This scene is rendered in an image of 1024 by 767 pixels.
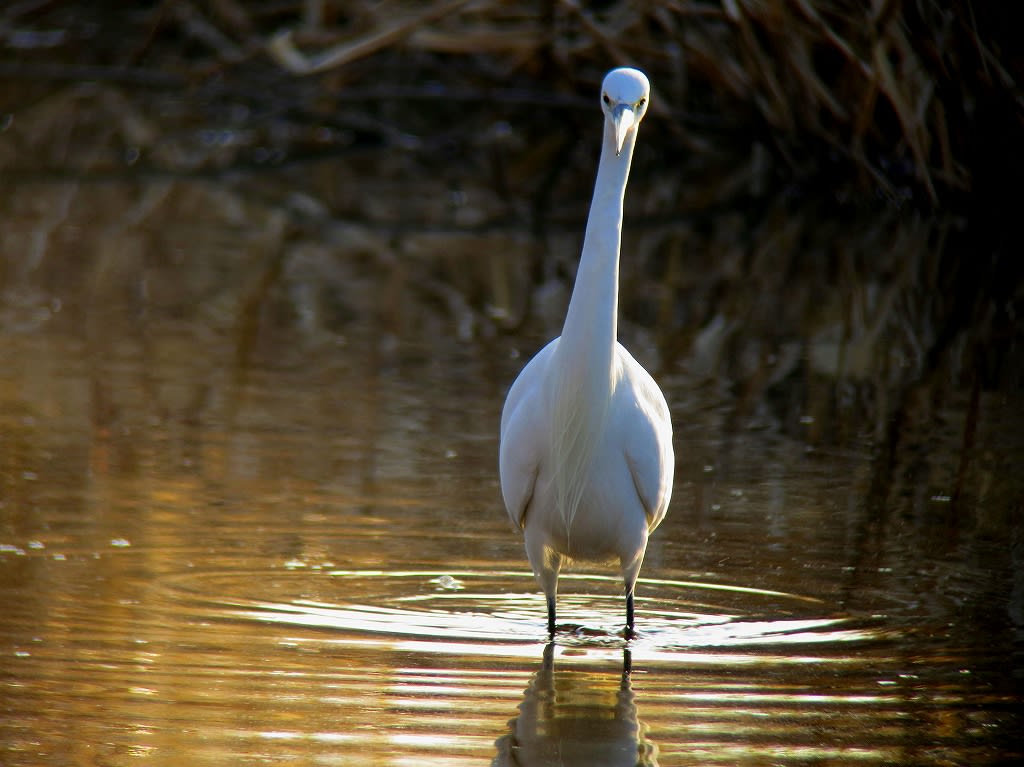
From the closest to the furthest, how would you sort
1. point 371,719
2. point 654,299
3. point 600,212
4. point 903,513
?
point 371,719 < point 600,212 < point 903,513 < point 654,299

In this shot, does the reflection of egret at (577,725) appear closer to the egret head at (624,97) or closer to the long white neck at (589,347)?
the long white neck at (589,347)

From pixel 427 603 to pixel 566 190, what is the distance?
9.31 m

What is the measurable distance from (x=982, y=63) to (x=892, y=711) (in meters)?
7.66

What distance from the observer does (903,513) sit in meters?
5.18

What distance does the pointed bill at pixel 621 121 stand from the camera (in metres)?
3.64

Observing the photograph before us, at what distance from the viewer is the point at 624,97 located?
3.72m

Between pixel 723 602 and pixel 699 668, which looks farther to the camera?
pixel 723 602

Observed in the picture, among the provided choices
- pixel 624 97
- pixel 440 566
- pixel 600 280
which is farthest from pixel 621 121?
pixel 440 566

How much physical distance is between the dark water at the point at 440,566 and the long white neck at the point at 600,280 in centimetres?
71

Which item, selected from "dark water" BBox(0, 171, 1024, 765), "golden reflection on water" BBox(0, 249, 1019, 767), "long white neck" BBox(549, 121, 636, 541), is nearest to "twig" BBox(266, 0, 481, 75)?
"dark water" BBox(0, 171, 1024, 765)

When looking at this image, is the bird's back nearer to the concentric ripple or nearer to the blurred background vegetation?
the concentric ripple

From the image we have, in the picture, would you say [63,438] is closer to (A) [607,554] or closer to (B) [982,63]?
(A) [607,554]

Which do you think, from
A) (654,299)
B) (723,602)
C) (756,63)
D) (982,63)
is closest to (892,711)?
(723,602)

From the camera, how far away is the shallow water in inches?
131
